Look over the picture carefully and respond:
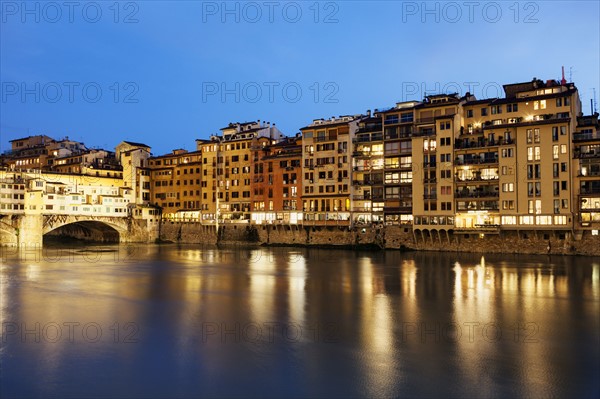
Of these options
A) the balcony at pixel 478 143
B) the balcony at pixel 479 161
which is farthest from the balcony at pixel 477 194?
the balcony at pixel 478 143

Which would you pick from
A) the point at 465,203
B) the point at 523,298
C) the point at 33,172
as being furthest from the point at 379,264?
the point at 33,172

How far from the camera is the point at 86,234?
389 feet

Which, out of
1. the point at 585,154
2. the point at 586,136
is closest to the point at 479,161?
the point at 585,154

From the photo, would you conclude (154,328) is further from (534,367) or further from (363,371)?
(534,367)

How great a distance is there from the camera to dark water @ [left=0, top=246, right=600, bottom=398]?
17600 mm

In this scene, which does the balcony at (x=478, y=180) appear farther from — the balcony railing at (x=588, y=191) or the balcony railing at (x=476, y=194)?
the balcony railing at (x=588, y=191)

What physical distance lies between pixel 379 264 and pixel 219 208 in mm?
48935

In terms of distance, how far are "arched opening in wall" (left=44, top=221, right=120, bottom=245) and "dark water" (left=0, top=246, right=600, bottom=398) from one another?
2629 inches

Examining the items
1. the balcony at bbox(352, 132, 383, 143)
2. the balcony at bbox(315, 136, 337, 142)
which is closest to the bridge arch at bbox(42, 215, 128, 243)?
the balcony at bbox(315, 136, 337, 142)

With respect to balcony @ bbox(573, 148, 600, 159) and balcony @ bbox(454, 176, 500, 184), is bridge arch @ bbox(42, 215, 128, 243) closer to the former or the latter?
balcony @ bbox(454, 176, 500, 184)

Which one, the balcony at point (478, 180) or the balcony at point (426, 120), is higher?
the balcony at point (426, 120)

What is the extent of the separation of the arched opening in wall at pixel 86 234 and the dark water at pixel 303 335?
219 ft

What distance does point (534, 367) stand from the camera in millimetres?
19062

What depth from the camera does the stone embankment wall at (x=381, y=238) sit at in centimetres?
6306
